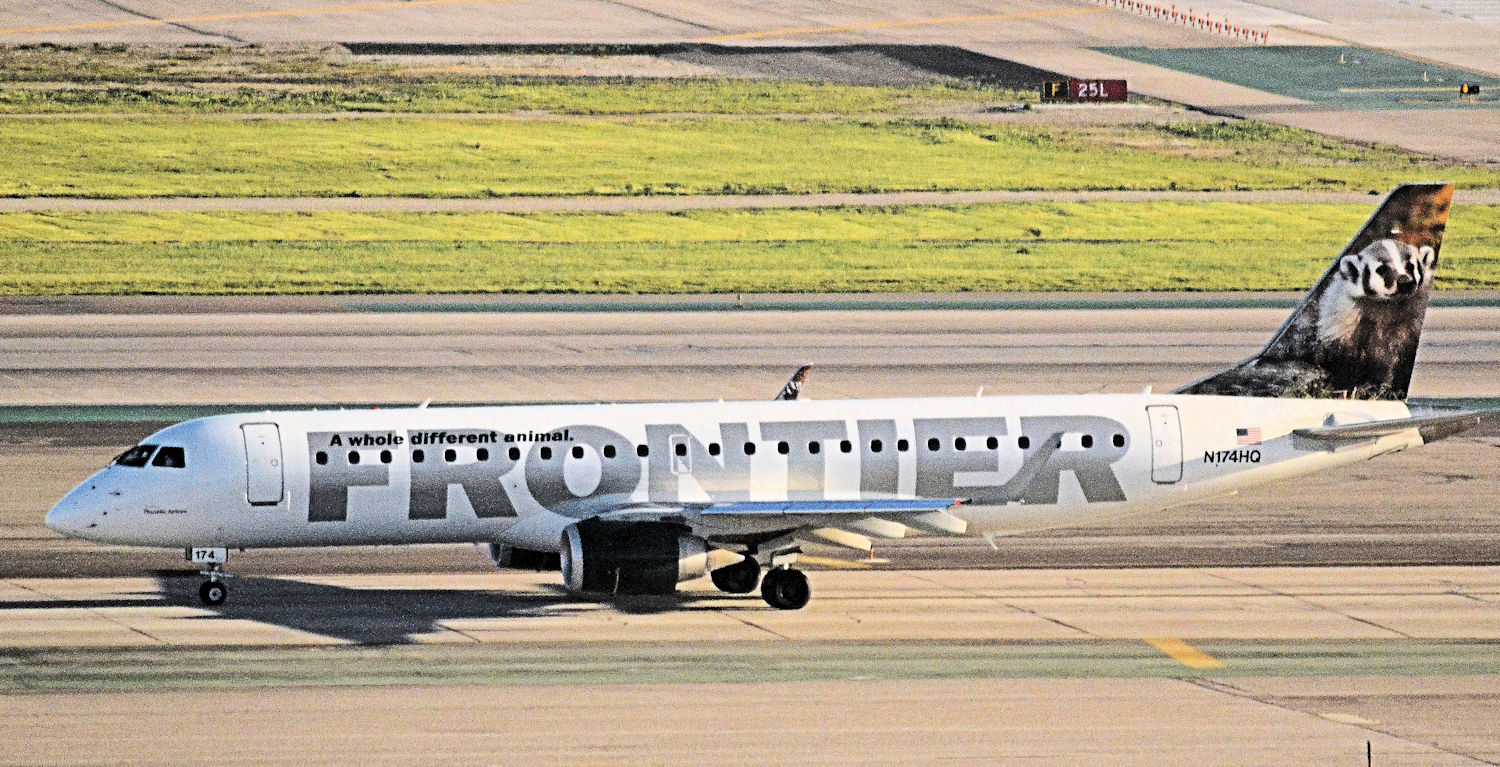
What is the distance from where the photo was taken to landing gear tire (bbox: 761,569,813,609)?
4062 centimetres

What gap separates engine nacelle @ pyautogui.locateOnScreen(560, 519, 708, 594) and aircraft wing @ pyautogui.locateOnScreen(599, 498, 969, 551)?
0.69 metres

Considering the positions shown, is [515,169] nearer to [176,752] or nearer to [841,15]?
[841,15]

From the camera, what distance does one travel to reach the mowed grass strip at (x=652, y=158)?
104562 millimetres

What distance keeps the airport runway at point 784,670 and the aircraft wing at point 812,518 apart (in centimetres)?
141

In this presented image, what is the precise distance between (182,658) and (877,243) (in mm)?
58728

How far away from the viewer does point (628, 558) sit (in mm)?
38656

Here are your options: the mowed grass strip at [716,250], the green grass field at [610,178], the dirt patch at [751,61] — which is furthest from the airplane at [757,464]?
the dirt patch at [751,61]

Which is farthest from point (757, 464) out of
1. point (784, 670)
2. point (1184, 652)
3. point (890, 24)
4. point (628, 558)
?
point (890, 24)

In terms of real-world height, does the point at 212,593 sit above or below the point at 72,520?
below

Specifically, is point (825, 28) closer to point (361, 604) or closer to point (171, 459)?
point (361, 604)

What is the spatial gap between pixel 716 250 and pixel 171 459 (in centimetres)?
5209

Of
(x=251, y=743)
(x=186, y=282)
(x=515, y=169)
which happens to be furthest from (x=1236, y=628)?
(x=515, y=169)

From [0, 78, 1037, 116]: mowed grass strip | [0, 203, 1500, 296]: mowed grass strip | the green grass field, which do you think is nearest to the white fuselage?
[0, 203, 1500, 296]: mowed grass strip

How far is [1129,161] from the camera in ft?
367
